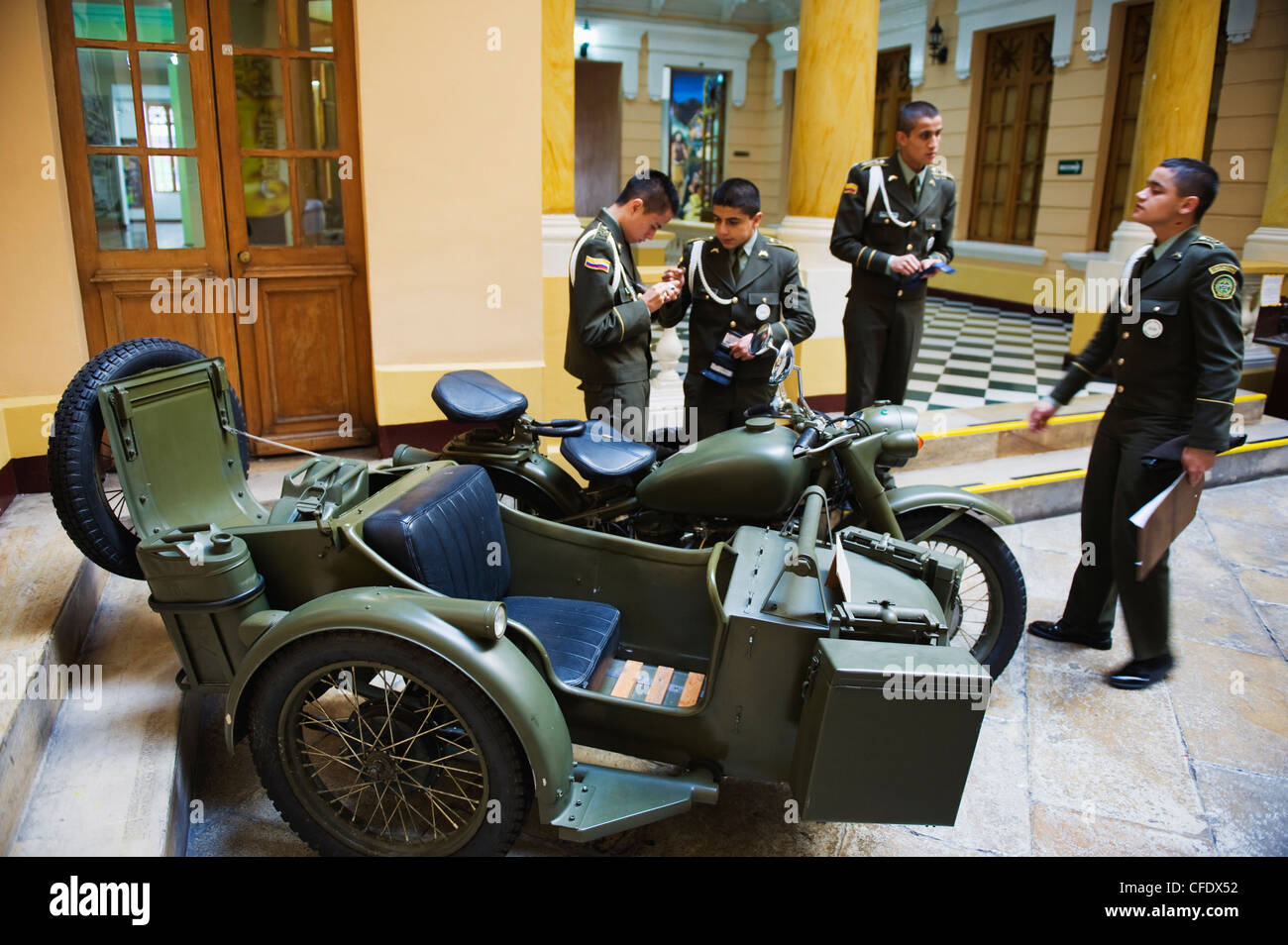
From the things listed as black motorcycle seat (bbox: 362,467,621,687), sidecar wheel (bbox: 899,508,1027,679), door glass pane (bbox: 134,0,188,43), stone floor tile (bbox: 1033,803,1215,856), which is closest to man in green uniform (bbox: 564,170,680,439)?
black motorcycle seat (bbox: 362,467,621,687)

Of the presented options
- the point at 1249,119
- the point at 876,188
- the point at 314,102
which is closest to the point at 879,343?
→ the point at 876,188

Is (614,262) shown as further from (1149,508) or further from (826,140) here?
(826,140)

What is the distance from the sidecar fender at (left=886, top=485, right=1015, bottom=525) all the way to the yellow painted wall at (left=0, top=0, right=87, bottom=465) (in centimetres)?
324

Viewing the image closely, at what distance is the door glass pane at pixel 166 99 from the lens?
12.6 feet

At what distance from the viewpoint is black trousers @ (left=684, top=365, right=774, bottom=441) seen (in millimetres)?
3635

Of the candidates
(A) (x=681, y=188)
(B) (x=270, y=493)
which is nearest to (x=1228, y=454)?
(B) (x=270, y=493)

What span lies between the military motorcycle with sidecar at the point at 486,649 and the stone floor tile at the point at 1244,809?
39.6 inches

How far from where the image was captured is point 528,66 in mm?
4176

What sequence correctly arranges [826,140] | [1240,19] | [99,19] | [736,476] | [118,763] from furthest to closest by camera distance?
[1240,19]
[826,140]
[99,19]
[736,476]
[118,763]

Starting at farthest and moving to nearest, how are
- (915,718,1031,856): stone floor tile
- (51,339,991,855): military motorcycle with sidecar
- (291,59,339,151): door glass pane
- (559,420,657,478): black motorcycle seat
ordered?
(291,59,339,151): door glass pane
(559,420,657,478): black motorcycle seat
(915,718,1031,856): stone floor tile
(51,339,991,855): military motorcycle with sidecar

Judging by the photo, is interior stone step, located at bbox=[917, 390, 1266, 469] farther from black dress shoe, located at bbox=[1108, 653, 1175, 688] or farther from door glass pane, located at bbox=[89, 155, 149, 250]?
door glass pane, located at bbox=[89, 155, 149, 250]

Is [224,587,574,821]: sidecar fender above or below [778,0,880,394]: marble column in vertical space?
below

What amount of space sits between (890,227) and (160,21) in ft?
10.6

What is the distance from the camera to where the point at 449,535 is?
2.26m
